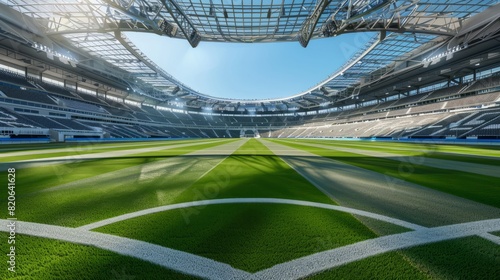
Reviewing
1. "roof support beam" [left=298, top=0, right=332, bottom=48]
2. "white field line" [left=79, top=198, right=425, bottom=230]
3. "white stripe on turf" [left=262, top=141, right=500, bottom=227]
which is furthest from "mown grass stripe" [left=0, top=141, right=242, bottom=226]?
"roof support beam" [left=298, top=0, right=332, bottom=48]

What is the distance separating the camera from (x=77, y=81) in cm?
4806

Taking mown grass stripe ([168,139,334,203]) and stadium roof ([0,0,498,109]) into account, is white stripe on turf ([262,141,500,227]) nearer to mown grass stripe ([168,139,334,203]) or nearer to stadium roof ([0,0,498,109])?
mown grass stripe ([168,139,334,203])

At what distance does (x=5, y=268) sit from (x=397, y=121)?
5458cm

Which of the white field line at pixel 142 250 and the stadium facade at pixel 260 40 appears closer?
the white field line at pixel 142 250

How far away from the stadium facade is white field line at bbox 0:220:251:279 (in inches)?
909

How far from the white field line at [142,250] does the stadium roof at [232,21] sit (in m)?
22.3

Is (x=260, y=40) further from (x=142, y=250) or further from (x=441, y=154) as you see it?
(x=142, y=250)

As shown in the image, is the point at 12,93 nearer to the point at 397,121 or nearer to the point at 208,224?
the point at 208,224

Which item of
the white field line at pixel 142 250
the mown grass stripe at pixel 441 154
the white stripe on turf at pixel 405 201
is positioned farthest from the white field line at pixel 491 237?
the mown grass stripe at pixel 441 154

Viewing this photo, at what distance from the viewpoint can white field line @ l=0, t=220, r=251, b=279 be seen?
1.66 meters

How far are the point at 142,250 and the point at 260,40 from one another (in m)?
32.6

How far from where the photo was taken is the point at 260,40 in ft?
100

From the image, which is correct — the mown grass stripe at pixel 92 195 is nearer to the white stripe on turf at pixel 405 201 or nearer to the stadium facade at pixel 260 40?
the white stripe on turf at pixel 405 201

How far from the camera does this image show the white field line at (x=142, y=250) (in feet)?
5.44
